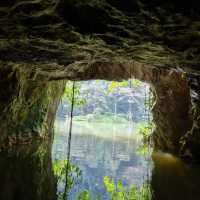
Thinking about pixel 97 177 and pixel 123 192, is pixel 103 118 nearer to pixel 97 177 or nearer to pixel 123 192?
pixel 97 177

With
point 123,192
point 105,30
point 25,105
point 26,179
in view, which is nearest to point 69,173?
point 26,179

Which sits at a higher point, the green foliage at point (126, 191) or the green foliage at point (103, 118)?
the green foliage at point (103, 118)

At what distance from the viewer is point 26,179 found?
7.27 metres

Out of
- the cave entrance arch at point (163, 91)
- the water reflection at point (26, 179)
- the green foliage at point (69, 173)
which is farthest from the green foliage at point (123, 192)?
the cave entrance arch at point (163, 91)

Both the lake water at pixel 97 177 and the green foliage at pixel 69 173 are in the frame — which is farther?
the green foliage at pixel 69 173

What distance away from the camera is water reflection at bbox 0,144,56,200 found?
5832 mm

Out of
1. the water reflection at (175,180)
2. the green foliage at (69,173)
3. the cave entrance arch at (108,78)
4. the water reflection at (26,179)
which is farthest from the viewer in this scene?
the cave entrance arch at (108,78)

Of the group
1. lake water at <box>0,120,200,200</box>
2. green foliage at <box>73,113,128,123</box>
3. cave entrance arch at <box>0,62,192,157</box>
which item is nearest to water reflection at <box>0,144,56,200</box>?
lake water at <box>0,120,200,200</box>

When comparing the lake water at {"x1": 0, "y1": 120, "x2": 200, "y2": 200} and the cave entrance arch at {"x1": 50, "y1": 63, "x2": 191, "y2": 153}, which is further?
the cave entrance arch at {"x1": 50, "y1": 63, "x2": 191, "y2": 153}

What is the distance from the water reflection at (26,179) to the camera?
19.1ft

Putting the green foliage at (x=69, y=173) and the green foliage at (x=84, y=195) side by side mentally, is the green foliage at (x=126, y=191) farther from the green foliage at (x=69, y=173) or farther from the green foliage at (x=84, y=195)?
the green foliage at (x=69, y=173)

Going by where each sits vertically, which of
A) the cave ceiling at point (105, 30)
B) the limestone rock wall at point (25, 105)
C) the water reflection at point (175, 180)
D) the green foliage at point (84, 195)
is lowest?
the green foliage at point (84, 195)

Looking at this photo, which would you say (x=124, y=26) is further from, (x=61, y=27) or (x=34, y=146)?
(x=34, y=146)

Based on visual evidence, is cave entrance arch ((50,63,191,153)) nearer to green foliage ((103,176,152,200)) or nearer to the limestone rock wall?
the limestone rock wall
